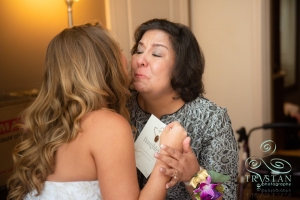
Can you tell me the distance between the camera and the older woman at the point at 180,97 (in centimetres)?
159

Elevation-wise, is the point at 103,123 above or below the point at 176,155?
above

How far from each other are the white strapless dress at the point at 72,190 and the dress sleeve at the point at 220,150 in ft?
1.47

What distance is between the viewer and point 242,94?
375 cm

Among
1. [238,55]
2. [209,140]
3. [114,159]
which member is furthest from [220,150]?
[238,55]

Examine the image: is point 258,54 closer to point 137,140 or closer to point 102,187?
point 137,140

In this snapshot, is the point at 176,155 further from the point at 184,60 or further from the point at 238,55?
the point at 238,55

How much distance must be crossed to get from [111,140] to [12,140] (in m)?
1.37

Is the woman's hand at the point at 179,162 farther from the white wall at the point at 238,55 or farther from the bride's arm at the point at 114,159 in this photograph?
the white wall at the point at 238,55

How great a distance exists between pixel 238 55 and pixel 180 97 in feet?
7.00

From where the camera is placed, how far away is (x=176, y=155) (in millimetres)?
1312

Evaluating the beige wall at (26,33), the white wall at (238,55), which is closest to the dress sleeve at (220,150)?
the beige wall at (26,33)

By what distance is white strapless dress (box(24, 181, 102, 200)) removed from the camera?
4.16ft

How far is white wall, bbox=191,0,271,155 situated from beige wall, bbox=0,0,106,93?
1.09 metres

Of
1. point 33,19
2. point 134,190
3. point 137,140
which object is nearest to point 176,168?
point 134,190
